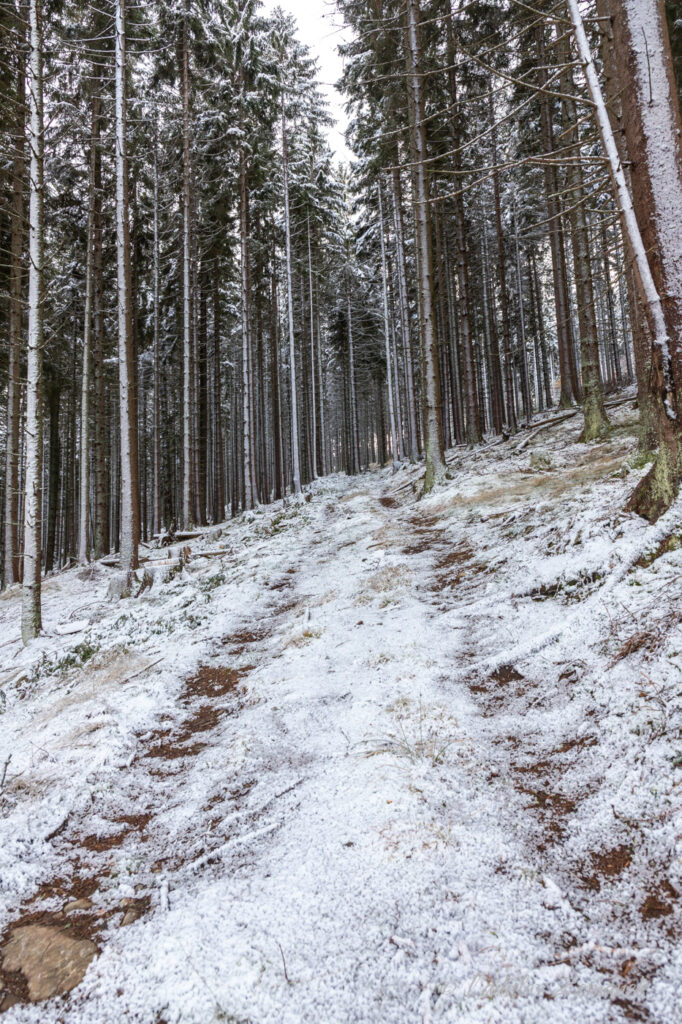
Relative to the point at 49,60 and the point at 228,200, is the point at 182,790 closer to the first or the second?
A: the point at 49,60

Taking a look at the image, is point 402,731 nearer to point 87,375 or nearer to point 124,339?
point 124,339

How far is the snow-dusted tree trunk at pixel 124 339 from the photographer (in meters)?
9.82

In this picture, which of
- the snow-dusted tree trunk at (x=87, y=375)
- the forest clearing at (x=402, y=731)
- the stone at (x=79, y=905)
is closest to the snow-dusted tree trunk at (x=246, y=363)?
the snow-dusted tree trunk at (x=87, y=375)

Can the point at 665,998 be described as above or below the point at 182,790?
above

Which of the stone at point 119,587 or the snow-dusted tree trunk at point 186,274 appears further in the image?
the snow-dusted tree trunk at point 186,274

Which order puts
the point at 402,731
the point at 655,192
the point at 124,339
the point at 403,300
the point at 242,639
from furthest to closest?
the point at 403,300
the point at 124,339
the point at 242,639
the point at 655,192
the point at 402,731

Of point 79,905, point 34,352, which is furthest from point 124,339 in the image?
point 79,905

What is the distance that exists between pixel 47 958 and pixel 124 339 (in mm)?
10589

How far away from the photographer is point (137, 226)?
61.6ft

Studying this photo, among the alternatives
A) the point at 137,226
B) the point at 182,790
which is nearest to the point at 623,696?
the point at 182,790

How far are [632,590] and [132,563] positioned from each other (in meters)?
9.44

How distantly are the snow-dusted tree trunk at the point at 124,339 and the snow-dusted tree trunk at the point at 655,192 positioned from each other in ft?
29.7

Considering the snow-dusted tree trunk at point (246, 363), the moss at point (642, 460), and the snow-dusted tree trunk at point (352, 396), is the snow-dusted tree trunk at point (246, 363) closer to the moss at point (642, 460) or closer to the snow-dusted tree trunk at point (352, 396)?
the snow-dusted tree trunk at point (352, 396)

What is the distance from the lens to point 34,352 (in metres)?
7.33
